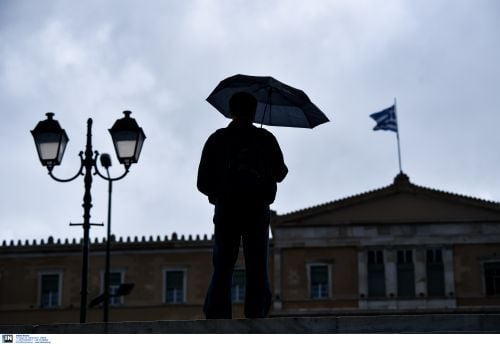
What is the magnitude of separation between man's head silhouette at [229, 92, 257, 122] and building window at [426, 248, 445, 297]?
28.7 m

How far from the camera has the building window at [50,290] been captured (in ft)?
122

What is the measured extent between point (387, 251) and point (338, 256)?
1939 millimetres

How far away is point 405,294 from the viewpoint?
3484 centimetres

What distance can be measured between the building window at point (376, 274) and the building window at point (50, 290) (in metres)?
12.8

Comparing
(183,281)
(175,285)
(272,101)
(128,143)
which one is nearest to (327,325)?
(272,101)

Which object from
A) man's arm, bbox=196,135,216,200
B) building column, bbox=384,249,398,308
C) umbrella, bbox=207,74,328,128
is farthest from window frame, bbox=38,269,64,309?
man's arm, bbox=196,135,216,200

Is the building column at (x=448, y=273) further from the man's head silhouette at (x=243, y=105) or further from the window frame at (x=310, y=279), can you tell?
the man's head silhouette at (x=243, y=105)

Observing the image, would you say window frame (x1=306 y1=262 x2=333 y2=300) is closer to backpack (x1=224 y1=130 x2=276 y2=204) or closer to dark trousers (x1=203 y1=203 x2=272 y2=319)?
dark trousers (x1=203 y1=203 x2=272 y2=319)

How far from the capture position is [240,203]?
692cm

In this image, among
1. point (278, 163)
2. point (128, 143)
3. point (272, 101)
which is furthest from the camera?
point (128, 143)

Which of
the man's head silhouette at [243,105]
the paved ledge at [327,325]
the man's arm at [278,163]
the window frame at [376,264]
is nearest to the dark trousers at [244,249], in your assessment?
the man's arm at [278,163]

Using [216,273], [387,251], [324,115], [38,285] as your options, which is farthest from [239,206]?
[38,285]

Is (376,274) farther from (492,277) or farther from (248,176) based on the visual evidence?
(248,176)

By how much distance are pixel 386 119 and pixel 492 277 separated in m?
7.49
